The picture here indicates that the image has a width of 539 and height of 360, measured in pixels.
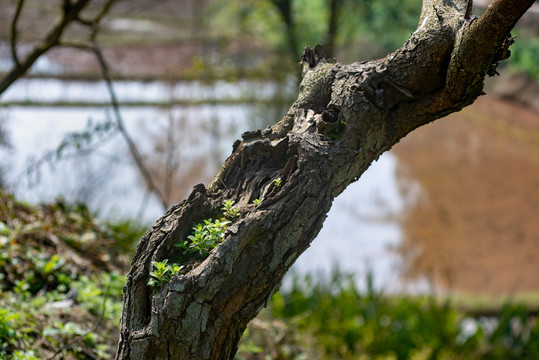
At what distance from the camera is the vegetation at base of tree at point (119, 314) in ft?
5.74

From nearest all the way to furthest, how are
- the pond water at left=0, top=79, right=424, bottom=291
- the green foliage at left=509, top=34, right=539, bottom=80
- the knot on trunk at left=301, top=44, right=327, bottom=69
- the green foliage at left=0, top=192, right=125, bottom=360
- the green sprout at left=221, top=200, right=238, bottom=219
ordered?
the green sprout at left=221, top=200, right=238, bottom=219 → the knot on trunk at left=301, top=44, right=327, bottom=69 → the green foliage at left=0, top=192, right=125, bottom=360 → the pond water at left=0, top=79, right=424, bottom=291 → the green foliage at left=509, top=34, right=539, bottom=80

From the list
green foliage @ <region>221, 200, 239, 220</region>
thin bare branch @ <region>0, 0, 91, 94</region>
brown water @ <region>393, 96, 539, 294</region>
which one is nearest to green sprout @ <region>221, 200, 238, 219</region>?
green foliage @ <region>221, 200, 239, 220</region>

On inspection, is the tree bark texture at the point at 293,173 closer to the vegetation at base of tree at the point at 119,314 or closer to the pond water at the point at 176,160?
the vegetation at base of tree at the point at 119,314

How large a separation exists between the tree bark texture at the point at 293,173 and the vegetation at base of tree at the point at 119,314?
0.08 m

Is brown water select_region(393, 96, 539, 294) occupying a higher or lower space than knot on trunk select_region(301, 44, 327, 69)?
higher

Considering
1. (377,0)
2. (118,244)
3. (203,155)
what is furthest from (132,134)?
(118,244)

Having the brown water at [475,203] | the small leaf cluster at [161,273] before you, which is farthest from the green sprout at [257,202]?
the brown water at [475,203]

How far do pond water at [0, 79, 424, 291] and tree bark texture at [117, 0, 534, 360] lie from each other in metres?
2.50

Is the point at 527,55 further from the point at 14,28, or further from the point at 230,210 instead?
the point at 230,210

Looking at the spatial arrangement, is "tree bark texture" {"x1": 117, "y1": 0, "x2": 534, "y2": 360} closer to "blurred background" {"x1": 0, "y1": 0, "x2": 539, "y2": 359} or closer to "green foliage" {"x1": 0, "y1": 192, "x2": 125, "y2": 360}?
"green foliage" {"x1": 0, "y1": 192, "x2": 125, "y2": 360}

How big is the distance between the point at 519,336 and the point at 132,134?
4.28 metres

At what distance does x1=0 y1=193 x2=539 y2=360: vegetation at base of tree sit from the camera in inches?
68.9

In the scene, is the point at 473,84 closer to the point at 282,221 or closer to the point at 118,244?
the point at 282,221

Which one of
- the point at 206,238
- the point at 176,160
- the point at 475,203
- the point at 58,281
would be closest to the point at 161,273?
the point at 206,238
